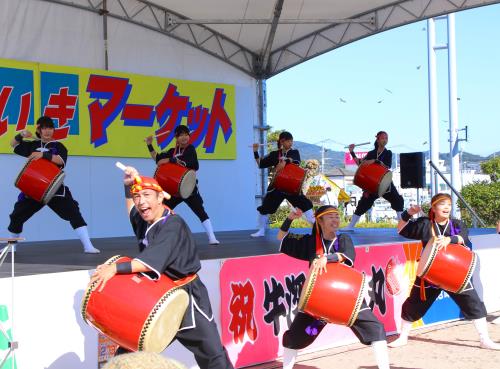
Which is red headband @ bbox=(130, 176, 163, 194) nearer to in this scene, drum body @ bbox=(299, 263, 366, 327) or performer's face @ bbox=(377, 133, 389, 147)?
drum body @ bbox=(299, 263, 366, 327)

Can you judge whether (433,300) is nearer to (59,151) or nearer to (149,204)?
(149,204)

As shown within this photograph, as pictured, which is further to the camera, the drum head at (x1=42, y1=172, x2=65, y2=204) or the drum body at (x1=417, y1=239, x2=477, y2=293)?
the drum head at (x1=42, y1=172, x2=65, y2=204)

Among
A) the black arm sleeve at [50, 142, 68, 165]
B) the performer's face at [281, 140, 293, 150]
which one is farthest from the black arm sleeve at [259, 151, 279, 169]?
the black arm sleeve at [50, 142, 68, 165]

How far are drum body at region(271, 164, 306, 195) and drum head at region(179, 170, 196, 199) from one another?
38.8 inches

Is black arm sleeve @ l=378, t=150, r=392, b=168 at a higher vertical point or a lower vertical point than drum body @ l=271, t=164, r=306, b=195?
higher

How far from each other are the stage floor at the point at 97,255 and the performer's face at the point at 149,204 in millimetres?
1514

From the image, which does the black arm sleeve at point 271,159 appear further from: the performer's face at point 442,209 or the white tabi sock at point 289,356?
the white tabi sock at point 289,356

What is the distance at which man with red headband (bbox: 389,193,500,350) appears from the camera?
4582mm

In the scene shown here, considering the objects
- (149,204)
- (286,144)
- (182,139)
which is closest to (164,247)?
(149,204)

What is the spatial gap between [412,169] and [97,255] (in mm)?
4934

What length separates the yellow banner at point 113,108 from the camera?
7852 mm

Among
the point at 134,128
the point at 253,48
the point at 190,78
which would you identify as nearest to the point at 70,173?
the point at 134,128

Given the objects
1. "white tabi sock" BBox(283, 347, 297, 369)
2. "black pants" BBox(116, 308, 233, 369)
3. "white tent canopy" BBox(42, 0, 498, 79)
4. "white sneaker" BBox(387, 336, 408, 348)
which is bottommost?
"white sneaker" BBox(387, 336, 408, 348)

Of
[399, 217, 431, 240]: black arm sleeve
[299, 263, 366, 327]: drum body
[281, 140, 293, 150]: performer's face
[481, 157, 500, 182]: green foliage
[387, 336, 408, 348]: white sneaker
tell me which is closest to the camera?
[299, 263, 366, 327]: drum body
